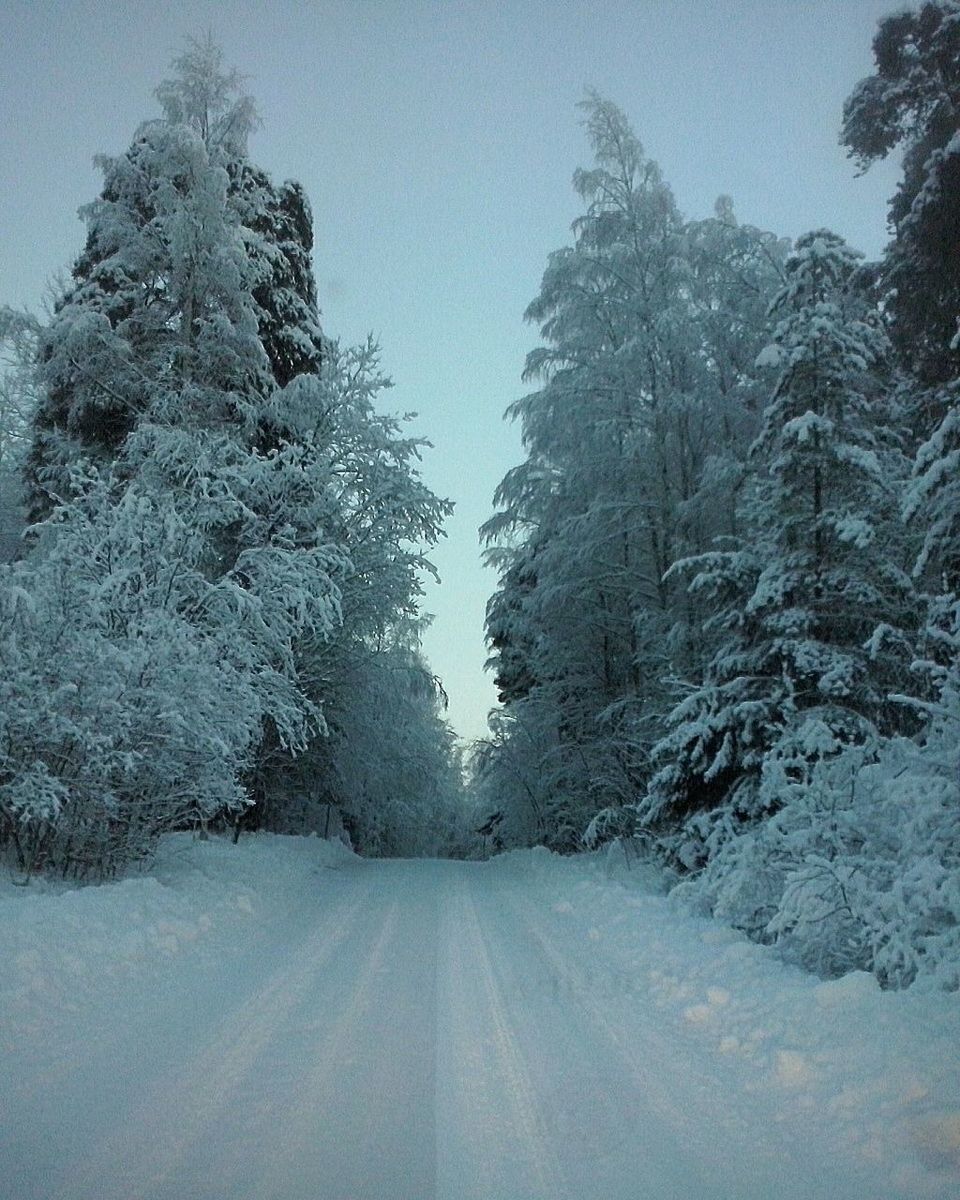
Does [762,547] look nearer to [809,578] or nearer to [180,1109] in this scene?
[809,578]

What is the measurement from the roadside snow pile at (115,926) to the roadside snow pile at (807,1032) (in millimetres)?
3514

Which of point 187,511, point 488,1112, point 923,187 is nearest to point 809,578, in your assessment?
point 923,187

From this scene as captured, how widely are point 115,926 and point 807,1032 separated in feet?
19.1

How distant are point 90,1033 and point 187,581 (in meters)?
7.32

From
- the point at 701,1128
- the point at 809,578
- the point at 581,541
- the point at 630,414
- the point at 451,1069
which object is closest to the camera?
the point at 701,1128

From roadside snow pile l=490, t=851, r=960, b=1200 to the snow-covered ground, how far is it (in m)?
0.02

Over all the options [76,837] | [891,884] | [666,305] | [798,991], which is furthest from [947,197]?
[76,837]

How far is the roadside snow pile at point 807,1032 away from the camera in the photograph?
3842 mm

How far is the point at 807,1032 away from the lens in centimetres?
511

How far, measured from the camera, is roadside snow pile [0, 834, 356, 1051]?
5.92m

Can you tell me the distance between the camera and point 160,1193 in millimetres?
3340

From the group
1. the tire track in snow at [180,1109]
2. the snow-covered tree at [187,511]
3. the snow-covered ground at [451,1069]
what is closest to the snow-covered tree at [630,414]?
the snow-covered tree at [187,511]

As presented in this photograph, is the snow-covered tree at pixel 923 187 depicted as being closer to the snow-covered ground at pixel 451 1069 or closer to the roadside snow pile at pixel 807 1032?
the roadside snow pile at pixel 807 1032

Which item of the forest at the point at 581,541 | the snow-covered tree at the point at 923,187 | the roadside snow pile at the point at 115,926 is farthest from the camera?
the snow-covered tree at the point at 923,187
